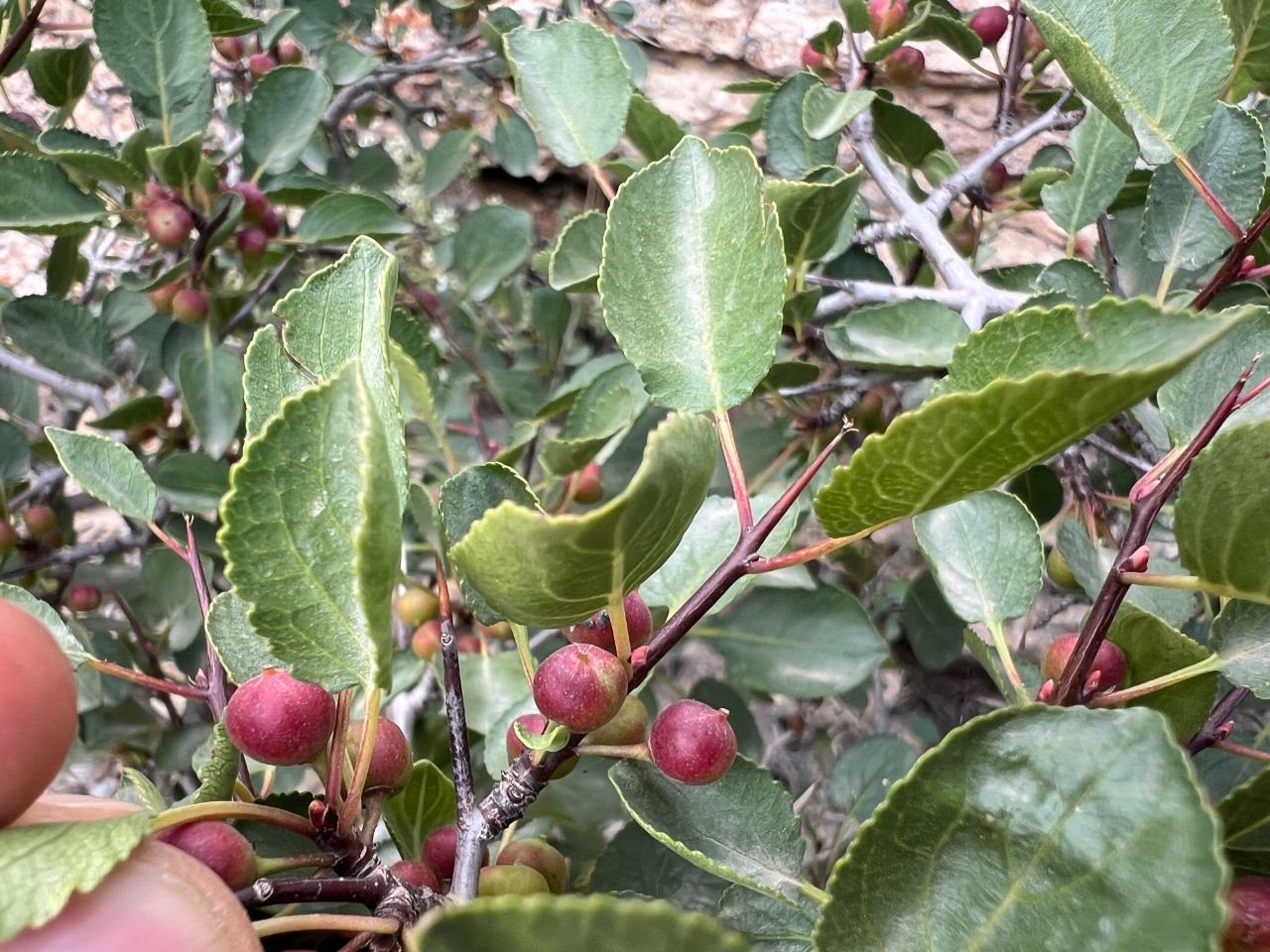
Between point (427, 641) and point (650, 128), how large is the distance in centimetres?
56

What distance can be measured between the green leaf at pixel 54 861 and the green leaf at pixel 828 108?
737 millimetres

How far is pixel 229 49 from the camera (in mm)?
1360

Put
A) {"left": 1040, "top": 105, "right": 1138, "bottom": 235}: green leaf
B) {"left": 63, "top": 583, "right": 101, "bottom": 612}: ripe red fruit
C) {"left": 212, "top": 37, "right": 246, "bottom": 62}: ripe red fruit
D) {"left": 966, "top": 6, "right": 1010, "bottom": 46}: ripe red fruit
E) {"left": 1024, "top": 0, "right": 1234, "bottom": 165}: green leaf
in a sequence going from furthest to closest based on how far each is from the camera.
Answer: {"left": 212, "top": 37, "right": 246, "bottom": 62}: ripe red fruit < {"left": 63, "top": 583, "right": 101, "bottom": 612}: ripe red fruit < {"left": 966, "top": 6, "right": 1010, "bottom": 46}: ripe red fruit < {"left": 1040, "top": 105, "right": 1138, "bottom": 235}: green leaf < {"left": 1024, "top": 0, "right": 1234, "bottom": 165}: green leaf

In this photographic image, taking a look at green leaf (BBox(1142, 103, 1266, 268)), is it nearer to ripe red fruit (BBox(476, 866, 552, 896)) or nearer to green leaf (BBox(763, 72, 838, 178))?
green leaf (BBox(763, 72, 838, 178))

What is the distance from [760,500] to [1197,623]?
48 centimetres

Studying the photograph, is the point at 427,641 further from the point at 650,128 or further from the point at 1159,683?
the point at 1159,683

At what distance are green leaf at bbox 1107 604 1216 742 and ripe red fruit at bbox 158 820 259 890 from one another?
0.46 meters

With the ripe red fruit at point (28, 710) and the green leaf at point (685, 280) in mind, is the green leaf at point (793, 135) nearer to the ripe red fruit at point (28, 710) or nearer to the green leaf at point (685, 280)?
the green leaf at point (685, 280)

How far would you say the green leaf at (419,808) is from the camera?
510 mm

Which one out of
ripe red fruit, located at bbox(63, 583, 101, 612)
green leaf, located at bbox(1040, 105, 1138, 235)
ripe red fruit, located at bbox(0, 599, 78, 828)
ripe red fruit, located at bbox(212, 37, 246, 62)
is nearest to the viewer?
ripe red fruit, located at bbox(0, 599, 78, 828)

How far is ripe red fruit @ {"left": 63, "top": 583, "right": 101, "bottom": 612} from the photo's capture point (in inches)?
47.0

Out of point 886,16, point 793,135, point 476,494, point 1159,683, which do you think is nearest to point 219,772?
point 476,494

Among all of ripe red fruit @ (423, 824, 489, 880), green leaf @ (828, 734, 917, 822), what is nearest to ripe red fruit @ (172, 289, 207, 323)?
ripe red fruit @ (423, 824, 489, 880)

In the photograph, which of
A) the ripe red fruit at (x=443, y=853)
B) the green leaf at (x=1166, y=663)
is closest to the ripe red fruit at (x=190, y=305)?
the ripe red fruit at (x=443, y=853)
